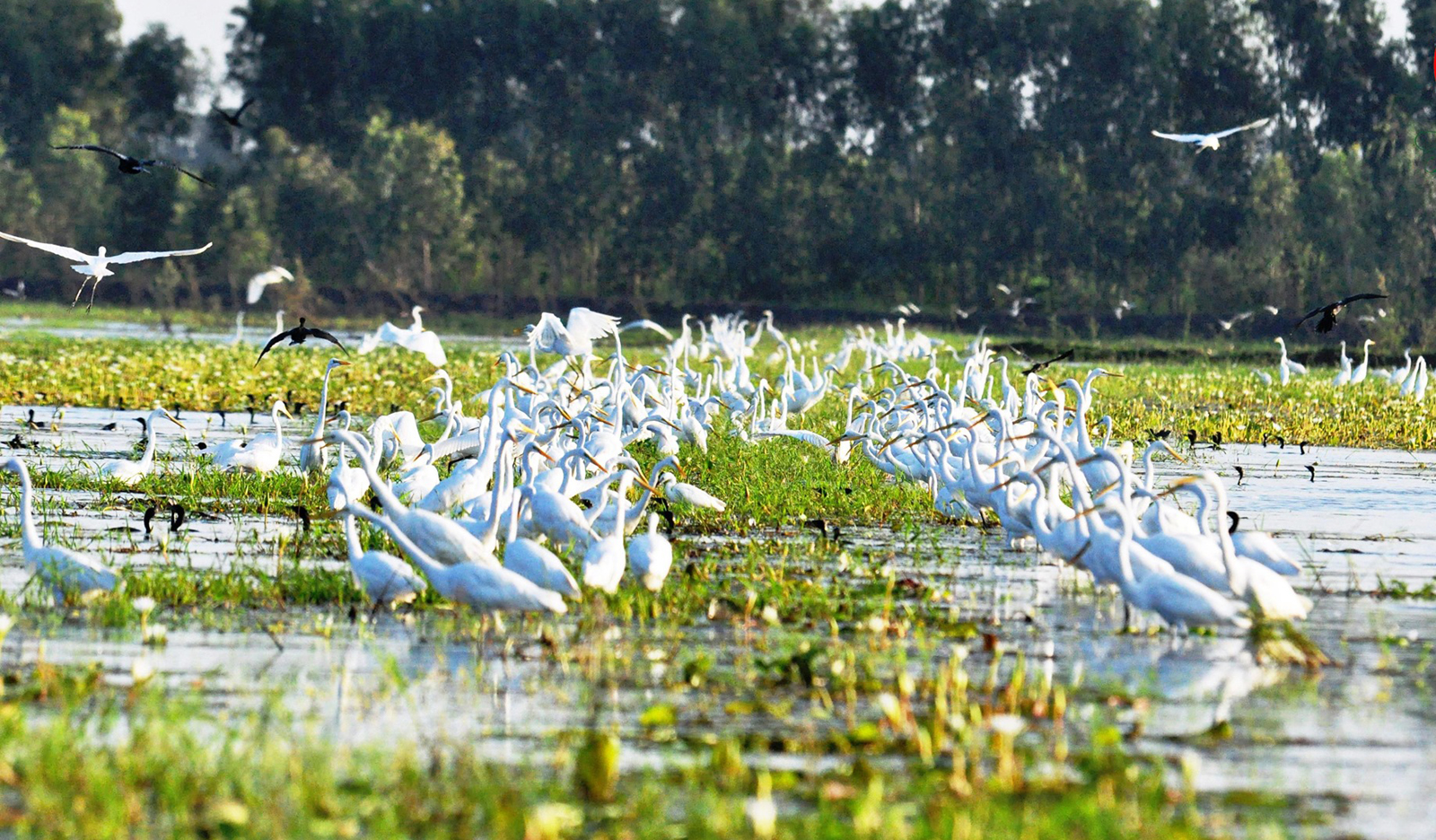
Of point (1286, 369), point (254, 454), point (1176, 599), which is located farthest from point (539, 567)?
point (1286, 369)

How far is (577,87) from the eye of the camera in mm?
65062

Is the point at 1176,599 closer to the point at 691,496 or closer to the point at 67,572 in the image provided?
the point at 691,496

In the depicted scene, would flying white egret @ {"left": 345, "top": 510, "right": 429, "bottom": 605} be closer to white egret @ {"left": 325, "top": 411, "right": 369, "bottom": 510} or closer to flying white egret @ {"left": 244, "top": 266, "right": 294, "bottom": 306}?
white egret @ {"left": 325, "top": 411, "right": 369, "bottom": 510}

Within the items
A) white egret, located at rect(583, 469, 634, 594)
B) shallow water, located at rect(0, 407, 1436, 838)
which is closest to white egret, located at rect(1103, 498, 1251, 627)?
shallow water, located at rect(0, 407, 1436, 838)

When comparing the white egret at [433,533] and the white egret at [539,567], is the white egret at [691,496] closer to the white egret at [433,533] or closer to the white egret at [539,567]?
the white egret at [433,533]

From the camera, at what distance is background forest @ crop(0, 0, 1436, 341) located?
56.8 metres

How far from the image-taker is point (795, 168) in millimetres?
61250

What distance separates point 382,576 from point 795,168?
53.6m

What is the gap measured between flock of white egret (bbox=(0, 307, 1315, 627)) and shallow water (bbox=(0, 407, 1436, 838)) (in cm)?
29

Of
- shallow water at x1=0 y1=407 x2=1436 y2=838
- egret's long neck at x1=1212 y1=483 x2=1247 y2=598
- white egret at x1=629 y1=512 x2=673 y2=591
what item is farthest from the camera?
white egret at x1=629 y1=512 x2=673 y2=591

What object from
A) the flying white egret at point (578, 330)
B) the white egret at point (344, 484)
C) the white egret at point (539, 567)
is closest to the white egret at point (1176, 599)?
the white egret at point (539, 567)

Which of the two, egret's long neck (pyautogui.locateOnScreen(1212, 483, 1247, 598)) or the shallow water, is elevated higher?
egret's long neck (pyautogui.locateOnScreen(1212, 483, 1247, 598))

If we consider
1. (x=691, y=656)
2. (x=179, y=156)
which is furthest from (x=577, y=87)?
(x=691, y=656)

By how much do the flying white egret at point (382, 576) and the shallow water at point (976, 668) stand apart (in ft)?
0.48
